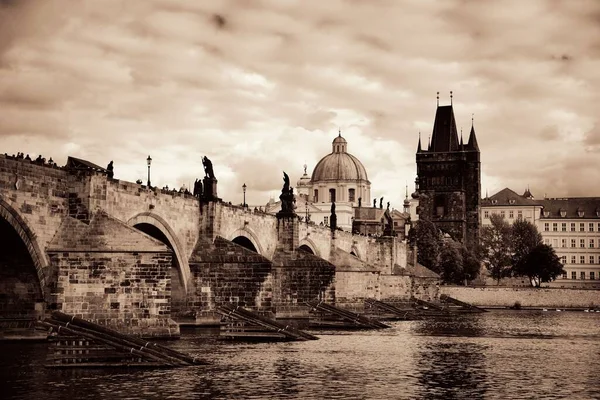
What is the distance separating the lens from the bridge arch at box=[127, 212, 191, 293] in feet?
137

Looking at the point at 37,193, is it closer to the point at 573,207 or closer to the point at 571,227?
the point at 571,227

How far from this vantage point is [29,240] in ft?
107

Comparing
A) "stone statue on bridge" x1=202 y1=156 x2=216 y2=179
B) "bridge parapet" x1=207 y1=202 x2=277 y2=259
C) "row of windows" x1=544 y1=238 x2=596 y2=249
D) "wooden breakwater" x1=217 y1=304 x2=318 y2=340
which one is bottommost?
"wooden breakwater" x1=217 y1=304 x2=318 y2=340

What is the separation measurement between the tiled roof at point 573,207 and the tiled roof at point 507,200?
261 cm

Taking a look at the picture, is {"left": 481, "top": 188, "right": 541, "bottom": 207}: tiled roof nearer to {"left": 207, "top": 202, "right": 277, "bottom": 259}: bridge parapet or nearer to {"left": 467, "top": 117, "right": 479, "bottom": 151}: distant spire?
{"left": 467, "top": 117, "right": 479, "bottom": 151}: distant spire

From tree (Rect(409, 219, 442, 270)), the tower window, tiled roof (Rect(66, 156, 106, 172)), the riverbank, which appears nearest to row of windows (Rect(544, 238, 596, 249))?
the tower window

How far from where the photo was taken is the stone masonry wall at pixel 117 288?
106 feet

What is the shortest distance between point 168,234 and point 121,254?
36.7 ft

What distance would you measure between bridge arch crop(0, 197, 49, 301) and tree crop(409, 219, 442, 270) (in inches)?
3247

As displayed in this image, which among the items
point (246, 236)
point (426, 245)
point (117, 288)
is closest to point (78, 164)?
point (117, 288)

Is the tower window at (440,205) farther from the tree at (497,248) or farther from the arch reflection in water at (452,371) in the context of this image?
the arch reflection in water at (452,371)

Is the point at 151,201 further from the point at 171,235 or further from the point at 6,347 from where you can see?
the point at 6,347

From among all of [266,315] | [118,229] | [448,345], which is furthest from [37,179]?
[448,345]

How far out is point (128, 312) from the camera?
1294 inches
